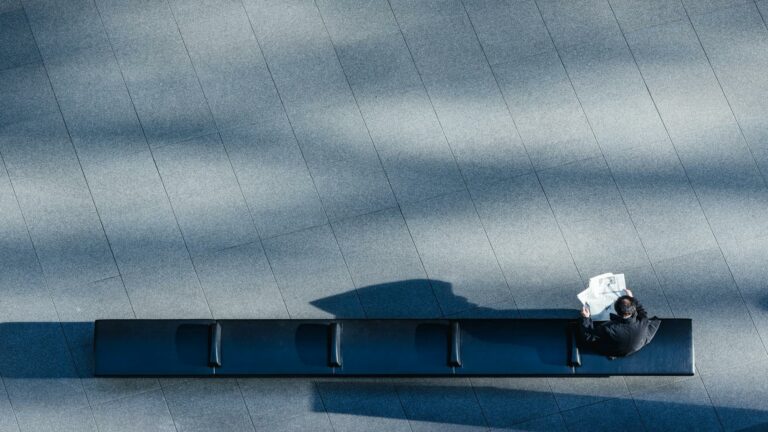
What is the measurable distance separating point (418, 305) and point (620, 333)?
1887mm

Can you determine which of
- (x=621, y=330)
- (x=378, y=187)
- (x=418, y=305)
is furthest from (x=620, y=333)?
(x=378, y=187)

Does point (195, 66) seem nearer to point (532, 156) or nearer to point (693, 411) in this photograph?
point (532, 156)

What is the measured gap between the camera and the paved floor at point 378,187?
764 centimetres

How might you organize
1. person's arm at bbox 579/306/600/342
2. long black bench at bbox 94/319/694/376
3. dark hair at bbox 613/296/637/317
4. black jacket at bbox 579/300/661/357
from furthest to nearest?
long black bench at bbox 94/319/694/376
person's arm at bbox 579/306/600/342
black jacket at bbox 579/300/661/357
dark hair at bbox 613/296/637/317

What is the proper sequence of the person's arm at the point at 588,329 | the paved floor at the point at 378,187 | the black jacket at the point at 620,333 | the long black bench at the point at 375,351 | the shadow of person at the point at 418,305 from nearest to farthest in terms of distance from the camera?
the black jacket at the point at 620,333
the person's arm at the point at 588,329
the long black bench at the point at 375,351
the paved floor at the point at 378,187
the shadow of person at the point at 418,305

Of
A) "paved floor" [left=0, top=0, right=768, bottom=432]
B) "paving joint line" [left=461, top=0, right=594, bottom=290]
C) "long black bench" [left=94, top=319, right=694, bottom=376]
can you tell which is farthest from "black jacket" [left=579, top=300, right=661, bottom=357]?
"paving joint line" [left=461, top=0, right=594, bottom=290]

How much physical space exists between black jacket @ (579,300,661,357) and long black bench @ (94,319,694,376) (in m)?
0.14

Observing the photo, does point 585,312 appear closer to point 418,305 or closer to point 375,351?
point 418,305

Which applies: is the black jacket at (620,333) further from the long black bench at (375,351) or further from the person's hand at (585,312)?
the long black bench at (375,351)

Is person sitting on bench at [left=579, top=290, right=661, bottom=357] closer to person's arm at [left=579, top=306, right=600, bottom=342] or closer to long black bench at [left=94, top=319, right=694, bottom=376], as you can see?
person's arm at [left=579, top=306, right=600, bottom=342]

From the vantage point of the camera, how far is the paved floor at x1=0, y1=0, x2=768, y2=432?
7645mm

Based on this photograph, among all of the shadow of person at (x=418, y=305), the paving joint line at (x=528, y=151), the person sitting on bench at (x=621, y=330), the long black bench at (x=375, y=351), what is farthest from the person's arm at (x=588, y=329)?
the paving joint line at (x=528, y=151)

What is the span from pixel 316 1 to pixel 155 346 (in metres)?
3.67

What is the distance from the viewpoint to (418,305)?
7785 millimetres
